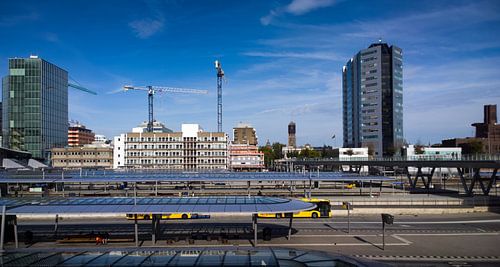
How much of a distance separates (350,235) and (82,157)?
3745 inches

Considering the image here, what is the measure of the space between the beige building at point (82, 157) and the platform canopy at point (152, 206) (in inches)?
3310

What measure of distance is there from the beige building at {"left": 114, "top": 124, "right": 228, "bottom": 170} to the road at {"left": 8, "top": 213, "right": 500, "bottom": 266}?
6389 centimetres

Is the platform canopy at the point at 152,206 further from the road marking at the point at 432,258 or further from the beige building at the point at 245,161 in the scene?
the beige building at the point at 245,161

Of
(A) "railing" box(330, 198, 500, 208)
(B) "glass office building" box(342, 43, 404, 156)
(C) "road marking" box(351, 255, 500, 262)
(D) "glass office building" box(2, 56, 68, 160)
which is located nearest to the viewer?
(C) "road marking" box(351, 255, 500, 262)

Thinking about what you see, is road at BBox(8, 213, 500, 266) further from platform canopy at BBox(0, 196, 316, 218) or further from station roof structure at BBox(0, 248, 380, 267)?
station roof structure at BBox(0, 248, 380, 267)

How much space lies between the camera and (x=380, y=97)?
145625 mm

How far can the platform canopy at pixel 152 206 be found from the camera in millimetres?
24844

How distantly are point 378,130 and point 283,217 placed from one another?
387 ft

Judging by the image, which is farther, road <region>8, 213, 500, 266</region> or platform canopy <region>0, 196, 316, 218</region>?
road <region>8, 213, 500, 266</region>

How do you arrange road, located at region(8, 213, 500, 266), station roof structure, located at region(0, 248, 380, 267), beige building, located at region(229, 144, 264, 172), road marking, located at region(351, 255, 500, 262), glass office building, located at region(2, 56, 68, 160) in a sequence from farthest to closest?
beige building, located at region(229, 144, 264, 172), glass office building, located at region(2, 56, 68, 160), road, located at region(8, 213, 500, 266), road marking, located at region(351, 255, 500, 262), station roof structure, located at region(0, 248, 380, 267)

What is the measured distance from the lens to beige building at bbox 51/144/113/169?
106438mm

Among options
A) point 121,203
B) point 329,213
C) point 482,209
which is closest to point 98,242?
point 121,203

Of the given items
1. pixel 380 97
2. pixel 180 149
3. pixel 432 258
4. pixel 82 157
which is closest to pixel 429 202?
pixel 432 258

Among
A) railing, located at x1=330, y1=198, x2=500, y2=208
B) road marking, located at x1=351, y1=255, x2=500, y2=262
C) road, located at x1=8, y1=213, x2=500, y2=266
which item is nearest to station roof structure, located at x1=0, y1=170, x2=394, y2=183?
railing, located at x1=330, y1=198, x2=500, y2=208
